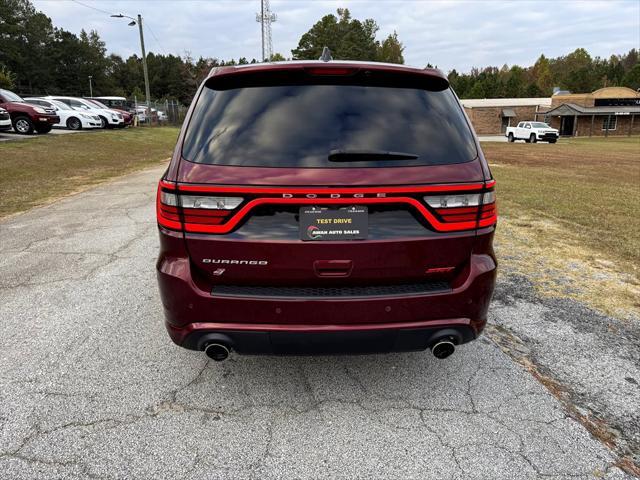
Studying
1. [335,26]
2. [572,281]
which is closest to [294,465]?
[572,281]

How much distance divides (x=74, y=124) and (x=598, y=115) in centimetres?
6160

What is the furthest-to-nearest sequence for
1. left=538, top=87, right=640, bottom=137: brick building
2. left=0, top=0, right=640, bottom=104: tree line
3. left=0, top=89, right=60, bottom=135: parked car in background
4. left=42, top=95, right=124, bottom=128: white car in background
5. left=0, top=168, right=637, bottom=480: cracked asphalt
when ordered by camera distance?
1. left=0, top=0, right=640, bottom=104: tree line
2. left=538, top=87, right=640, bottom=137: brick building
3. left=42, top=95, right=124, bottom=128: white car in background
4. left=0, top=89, right=60, bottom=135: parked car in background
5. left=0, top=168, right=637, bottom=480: cracked asphalt

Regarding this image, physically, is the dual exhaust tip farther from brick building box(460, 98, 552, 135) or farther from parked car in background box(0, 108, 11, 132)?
brick building box(460, 98, 552, 135)

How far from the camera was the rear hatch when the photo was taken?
7.49ft

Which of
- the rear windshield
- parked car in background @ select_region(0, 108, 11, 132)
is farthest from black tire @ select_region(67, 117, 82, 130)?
the rear windshield

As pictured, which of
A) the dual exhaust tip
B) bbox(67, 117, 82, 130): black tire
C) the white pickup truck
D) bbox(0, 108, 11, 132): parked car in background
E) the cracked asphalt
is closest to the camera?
the cracked asphalt

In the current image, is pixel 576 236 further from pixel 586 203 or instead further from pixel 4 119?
pixel 4 119

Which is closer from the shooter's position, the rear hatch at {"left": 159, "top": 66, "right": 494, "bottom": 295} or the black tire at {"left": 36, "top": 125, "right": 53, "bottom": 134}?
the rear hatch at {"left": 159, "top": 66, "right": 494, "bottom": 295}

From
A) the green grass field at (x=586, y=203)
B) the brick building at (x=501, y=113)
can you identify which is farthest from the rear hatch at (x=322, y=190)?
the brick building at (x=501, y=113)

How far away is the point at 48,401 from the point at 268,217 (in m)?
1.75

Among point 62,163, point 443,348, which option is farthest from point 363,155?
point 62,163

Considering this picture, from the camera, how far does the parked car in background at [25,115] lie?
20.2 m

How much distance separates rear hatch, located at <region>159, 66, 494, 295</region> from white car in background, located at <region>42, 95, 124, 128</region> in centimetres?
2792

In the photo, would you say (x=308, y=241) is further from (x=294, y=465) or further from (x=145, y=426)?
(x=145, y=426)
